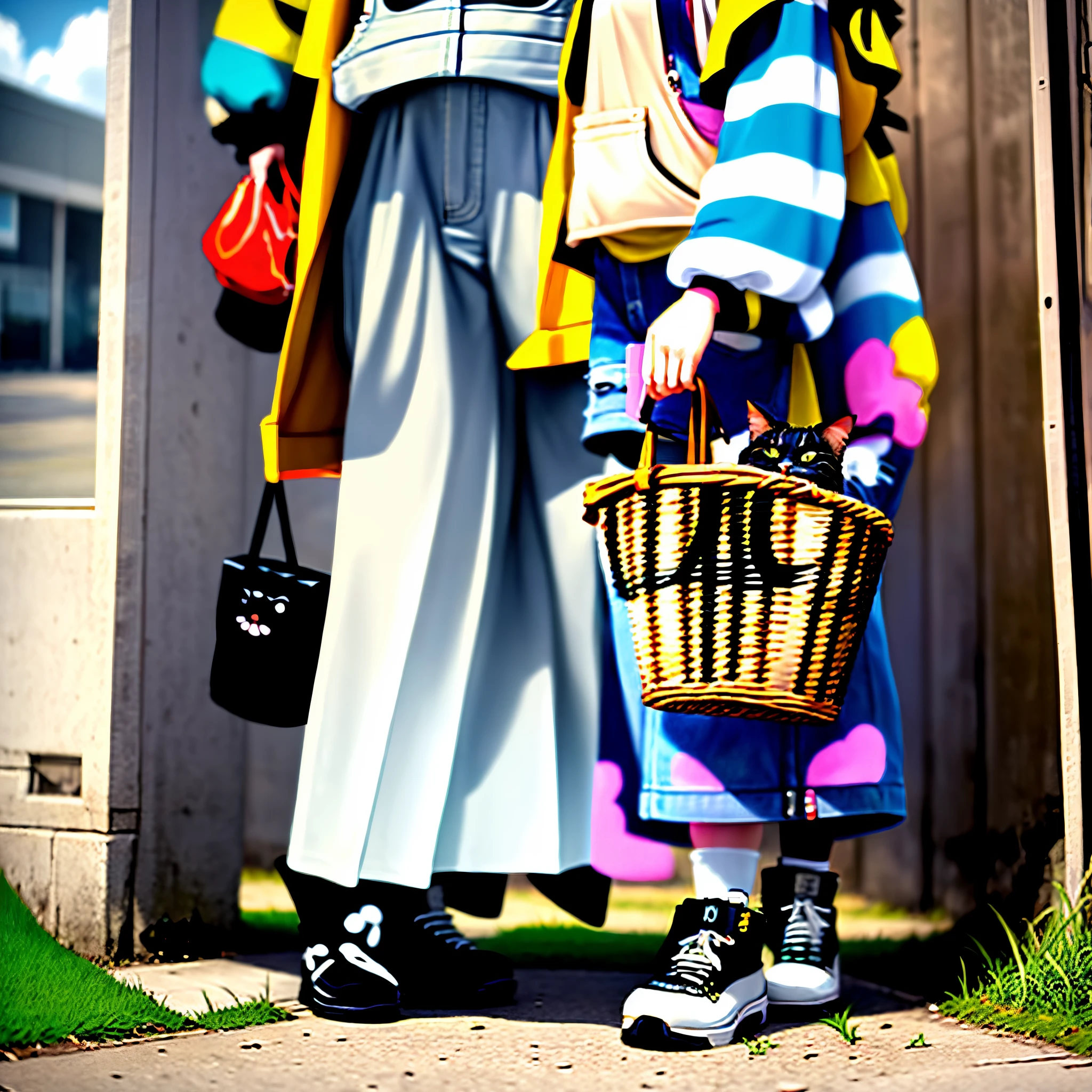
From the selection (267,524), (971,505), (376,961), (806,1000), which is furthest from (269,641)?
(971,505)

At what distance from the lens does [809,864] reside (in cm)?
204

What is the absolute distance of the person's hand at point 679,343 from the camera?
5.94ft

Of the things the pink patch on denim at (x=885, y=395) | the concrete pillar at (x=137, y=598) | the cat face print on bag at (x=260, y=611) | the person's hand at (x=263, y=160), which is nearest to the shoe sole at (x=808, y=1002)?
the pink patch on denim at (x=885, y=395)

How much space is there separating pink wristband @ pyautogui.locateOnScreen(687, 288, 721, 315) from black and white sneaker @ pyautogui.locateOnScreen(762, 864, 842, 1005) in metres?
0.86

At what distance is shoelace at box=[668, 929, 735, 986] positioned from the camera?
71.4 inches

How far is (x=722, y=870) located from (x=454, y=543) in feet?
2.11

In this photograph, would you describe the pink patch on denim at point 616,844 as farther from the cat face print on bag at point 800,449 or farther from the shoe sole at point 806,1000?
the cat face print on bag at point 800,449

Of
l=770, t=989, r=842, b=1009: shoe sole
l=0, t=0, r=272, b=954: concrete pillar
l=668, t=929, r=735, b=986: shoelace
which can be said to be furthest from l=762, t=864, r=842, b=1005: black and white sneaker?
l=0, t=0, r=272, b=954: concrete pillar

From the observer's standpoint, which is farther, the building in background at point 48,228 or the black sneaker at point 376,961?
the building in background at point 48,228

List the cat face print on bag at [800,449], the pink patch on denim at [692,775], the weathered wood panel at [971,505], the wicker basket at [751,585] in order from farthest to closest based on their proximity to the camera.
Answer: the weathered wood panel at [971,505] < the pink patch on denim at [692,775] < the cat face print on bag at [800,449] < the wicker basket at [751,585]

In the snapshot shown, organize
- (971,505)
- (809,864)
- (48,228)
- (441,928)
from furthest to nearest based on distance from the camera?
(971,505) → (48,228) → (441,928) → (809,864)

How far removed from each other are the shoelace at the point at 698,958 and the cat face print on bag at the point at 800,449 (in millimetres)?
638

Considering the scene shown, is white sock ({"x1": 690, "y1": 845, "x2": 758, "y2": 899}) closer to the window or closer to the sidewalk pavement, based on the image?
the sidewalk pavement

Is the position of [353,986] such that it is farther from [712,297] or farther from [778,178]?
[778,178]
